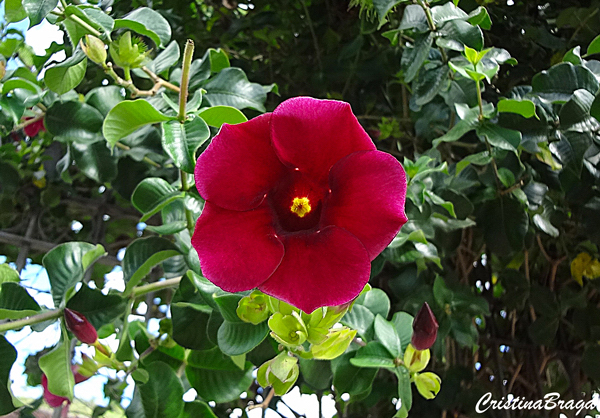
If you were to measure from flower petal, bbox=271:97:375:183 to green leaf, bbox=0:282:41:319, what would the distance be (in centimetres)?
39

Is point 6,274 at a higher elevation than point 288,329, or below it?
below

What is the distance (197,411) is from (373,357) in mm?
245

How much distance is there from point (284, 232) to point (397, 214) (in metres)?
0.10

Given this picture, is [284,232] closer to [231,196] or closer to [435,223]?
[231,196]

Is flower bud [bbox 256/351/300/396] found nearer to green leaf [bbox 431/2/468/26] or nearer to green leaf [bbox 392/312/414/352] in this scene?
green leaf [bbox 392/312/414/352]

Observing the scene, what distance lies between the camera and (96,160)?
93 cm

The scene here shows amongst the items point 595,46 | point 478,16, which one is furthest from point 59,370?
point 595,46

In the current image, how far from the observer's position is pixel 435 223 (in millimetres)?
900

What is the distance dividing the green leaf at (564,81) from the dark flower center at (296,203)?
52 centimetres

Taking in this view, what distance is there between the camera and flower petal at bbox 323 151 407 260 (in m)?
0.39

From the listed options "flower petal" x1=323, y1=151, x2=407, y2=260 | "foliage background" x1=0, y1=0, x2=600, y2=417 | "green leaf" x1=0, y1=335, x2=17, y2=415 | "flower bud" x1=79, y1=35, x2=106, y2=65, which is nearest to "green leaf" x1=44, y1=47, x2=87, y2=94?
"flower bud" x1=79, y1=35, x2=106, y2=65

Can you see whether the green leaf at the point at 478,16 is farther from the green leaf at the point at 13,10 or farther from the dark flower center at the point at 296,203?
the green leaf at the point at 13,10

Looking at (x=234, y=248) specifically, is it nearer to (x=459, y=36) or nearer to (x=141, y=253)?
(x=141, y=253)

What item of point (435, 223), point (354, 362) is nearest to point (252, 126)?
point (354, 362)
